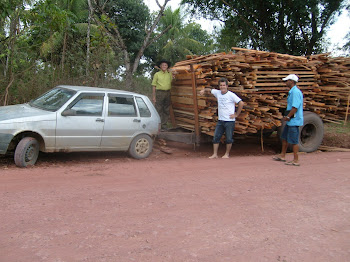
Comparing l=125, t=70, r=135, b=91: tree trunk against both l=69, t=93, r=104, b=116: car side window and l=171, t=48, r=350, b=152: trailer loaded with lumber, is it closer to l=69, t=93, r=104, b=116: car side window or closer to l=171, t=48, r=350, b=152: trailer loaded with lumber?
l=171, t=48, r=350, b=152: trailer loaded with lumber

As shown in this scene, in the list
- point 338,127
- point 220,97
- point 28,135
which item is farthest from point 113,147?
point 338,127

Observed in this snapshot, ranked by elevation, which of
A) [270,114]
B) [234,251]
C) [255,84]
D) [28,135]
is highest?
[255,84]

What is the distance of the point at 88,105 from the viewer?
713cm


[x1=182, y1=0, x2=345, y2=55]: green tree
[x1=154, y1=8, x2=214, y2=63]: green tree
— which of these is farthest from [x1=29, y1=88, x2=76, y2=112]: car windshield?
[x1=154, y1=8, x2=214, y2=63]: green tree

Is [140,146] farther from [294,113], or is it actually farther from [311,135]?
[311,135]

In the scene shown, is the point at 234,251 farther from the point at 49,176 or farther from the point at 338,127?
the point at 338,127

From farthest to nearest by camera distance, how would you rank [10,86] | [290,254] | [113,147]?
[10,86] < [113,147] < [290,254]

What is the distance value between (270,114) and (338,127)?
5685 mm

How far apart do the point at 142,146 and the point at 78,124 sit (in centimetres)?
158

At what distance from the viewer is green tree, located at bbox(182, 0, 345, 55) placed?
607 inches

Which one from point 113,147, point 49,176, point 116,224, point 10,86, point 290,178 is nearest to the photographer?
point 116,224

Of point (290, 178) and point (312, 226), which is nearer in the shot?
point (312, 226)

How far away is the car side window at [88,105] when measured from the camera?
22.9 ft

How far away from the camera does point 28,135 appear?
21.5ft
